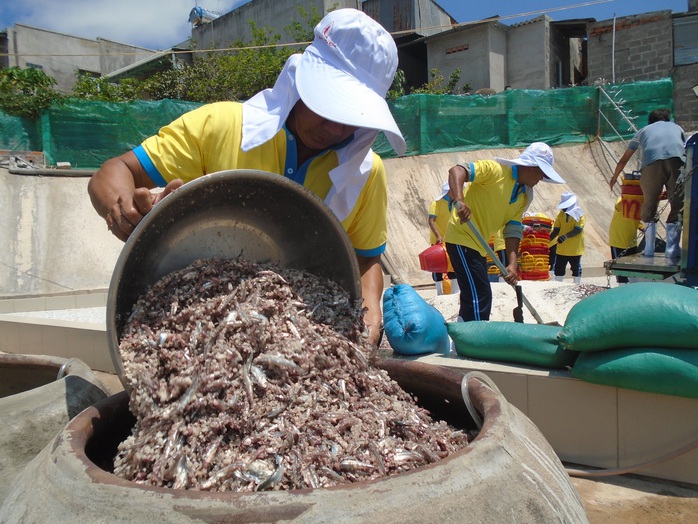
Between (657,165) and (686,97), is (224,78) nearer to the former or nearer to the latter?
(686,97)

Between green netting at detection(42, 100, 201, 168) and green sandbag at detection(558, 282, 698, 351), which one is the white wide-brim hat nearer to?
green sandbag at detection(558, 282, 698, 351)

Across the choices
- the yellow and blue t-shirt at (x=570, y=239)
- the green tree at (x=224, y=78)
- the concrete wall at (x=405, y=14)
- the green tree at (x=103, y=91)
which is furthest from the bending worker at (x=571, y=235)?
the concrete wall at (x=405, y=14)

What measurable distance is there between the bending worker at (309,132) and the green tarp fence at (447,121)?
11892mm

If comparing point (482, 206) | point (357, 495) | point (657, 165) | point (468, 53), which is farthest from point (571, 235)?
point (468, 53)

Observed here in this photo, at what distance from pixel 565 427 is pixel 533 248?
661cm

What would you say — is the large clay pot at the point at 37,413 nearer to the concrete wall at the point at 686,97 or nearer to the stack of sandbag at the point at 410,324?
the stack of sandbag at the point at 410,324

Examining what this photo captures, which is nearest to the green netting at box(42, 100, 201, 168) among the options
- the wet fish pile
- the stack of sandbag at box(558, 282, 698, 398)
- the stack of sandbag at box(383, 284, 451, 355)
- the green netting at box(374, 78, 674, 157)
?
the green netting at box(374, 78, 674, 157)

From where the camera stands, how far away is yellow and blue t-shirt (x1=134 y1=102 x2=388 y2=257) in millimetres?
1819

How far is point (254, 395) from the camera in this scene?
1290 mm

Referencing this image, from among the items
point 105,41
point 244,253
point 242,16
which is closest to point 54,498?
point 244,253

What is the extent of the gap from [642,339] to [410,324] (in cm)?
110

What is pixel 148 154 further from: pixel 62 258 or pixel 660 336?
pixel 62 258

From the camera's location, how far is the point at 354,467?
3.82ft

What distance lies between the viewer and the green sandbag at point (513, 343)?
2.87 metres
